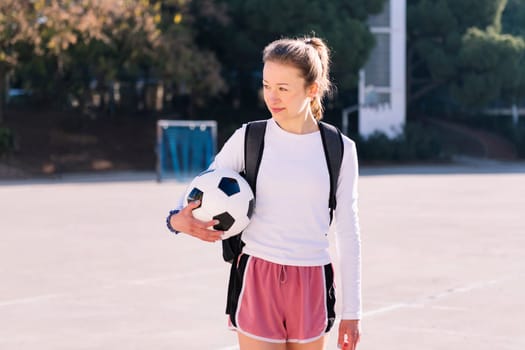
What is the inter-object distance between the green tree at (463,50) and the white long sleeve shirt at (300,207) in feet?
149

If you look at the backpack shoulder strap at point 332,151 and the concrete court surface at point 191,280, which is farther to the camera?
the concrete court surface at point 191,280

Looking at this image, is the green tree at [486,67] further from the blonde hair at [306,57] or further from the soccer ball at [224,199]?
the soccer ball at [224,199]

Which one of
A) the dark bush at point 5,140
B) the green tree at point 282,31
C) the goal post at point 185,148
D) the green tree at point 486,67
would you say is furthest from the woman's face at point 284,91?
the green tree at point 486,67

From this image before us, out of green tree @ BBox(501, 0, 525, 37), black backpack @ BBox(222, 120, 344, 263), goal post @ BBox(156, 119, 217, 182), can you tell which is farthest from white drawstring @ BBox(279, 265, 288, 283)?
green tree @ BBox(501, 0, 525, 37)

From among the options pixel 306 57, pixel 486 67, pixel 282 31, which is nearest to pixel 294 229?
pixel 306 57

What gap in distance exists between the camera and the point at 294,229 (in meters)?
4.18

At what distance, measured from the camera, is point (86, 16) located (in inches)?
1346

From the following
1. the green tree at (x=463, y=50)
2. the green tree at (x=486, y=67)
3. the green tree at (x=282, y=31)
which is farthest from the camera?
the green tree at (x=463, y=50)

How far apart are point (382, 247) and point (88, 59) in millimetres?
25420

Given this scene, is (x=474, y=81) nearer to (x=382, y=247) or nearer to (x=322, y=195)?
(x=382, y=247)

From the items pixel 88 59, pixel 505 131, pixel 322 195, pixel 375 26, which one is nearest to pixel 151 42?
pixel 88 59

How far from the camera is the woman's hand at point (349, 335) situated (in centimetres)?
415

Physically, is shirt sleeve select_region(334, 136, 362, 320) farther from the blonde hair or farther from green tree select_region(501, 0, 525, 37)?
green tree select_region(501, 0, 525, 37)

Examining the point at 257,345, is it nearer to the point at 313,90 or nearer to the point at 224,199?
the point at 224,199
